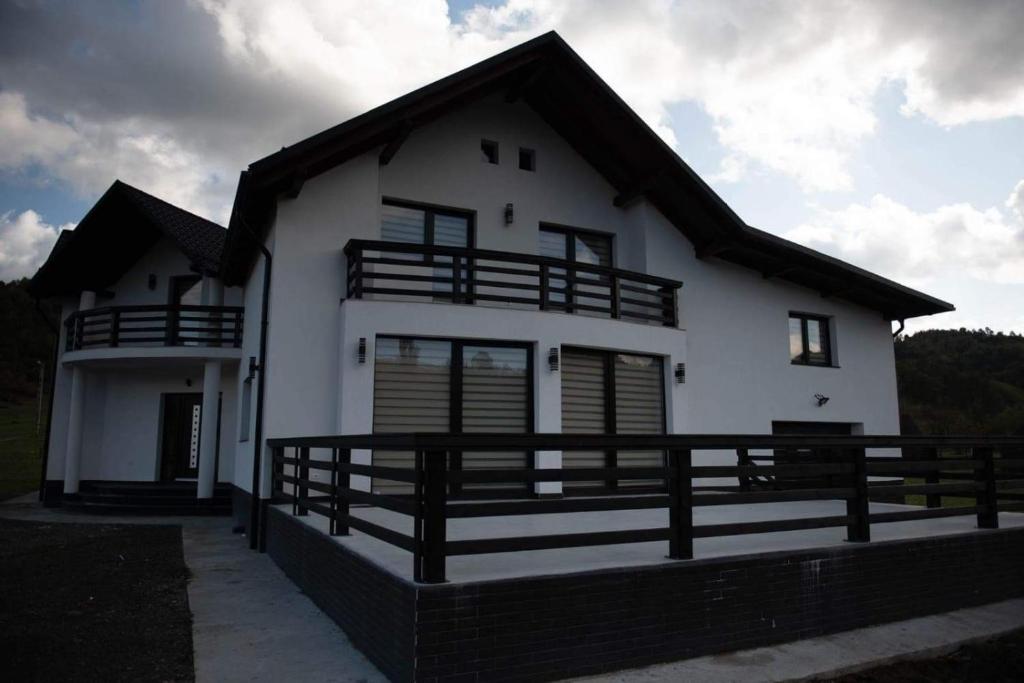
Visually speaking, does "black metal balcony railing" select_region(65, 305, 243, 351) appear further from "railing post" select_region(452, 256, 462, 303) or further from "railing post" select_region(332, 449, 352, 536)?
"railing post" select_region(332, 449, 352, 536)

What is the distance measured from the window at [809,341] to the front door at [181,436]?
13134 mm

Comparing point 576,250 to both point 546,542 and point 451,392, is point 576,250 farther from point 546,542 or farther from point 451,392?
point 546,542

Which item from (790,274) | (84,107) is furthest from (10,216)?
(790,274)

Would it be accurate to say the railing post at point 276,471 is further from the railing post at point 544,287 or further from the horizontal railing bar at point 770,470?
the horizontal railing bar at point 770,470

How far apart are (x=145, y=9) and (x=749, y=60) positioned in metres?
11.1

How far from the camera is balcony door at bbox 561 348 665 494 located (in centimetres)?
1021

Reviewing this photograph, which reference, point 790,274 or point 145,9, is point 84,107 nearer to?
point 145,9

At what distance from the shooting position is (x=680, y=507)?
4.95 metres

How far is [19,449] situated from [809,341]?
38238mm

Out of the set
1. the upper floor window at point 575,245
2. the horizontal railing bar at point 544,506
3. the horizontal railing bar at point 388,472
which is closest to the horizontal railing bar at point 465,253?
the upper floor window at point 575,245

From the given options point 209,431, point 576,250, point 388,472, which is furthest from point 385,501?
point 209,431

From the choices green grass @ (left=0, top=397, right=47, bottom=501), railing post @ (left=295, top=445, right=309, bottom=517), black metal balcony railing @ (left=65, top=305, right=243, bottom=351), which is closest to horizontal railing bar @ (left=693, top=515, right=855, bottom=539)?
railing post @ (left=295, top=445, right=309, bottom=517)

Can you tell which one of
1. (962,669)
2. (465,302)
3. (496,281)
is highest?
(496,281)

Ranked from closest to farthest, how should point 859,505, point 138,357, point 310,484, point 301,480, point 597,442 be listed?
1. point 597,442
2. point 859,505
3. point 310,484
4. point 301,480
5. point 138,357
